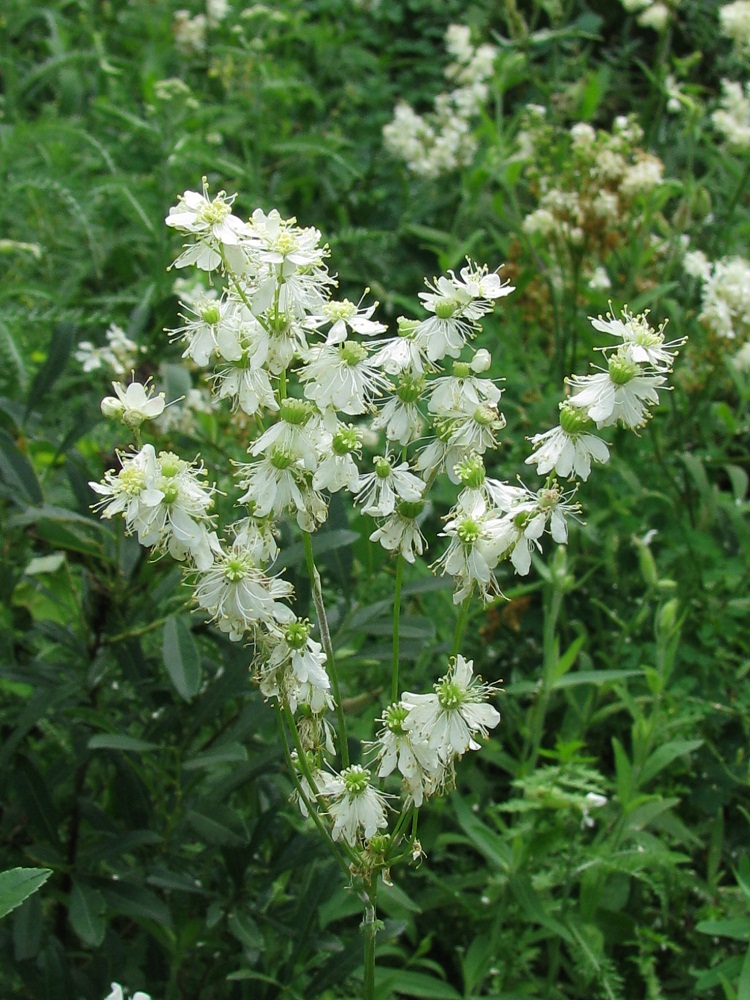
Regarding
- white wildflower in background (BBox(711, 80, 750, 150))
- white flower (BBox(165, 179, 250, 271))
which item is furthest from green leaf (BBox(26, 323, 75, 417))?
white wildflower in background (BBox(711, 80, 750, 150))

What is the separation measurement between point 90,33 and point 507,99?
1958 mm

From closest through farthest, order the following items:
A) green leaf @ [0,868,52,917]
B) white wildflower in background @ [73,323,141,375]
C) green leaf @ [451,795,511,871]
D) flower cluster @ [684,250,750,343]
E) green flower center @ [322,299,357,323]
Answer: green leaf @ [0,868,52,917]
green flower center @ [322,299,357,323]
green leaf @ [451,795,511,871]
white wildflower in background @ [73,323,141,375]
flower cluster @ [684,250,750,343]

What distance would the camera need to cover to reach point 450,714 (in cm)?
121

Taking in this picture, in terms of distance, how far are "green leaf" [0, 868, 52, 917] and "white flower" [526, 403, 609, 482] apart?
65cm

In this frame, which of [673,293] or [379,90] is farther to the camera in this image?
[379,90]

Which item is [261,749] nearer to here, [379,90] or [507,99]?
[379,90]

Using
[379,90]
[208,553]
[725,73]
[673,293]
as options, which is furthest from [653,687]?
[725,73]

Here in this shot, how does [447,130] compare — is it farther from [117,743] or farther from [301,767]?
[301,767]

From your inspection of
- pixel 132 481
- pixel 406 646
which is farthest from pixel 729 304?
pixel 132 481

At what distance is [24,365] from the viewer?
94.2 inches

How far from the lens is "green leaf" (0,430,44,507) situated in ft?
5.91

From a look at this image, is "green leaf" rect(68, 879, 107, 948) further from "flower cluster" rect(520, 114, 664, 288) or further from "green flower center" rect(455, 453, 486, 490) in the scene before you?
"flower cluster" rect(520, 114, 664, 288)

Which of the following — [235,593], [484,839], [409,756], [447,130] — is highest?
[235,593]

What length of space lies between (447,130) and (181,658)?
273cm
